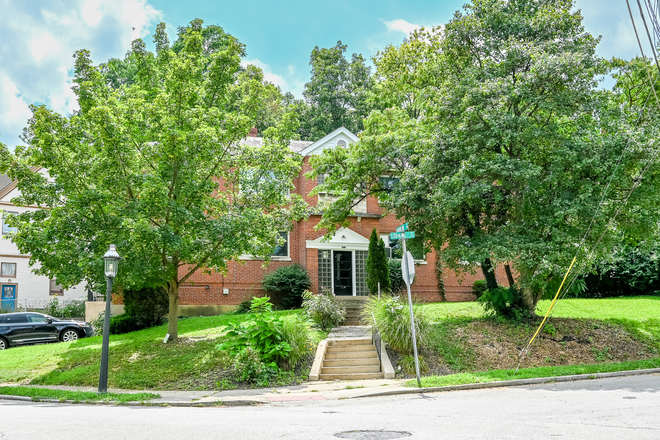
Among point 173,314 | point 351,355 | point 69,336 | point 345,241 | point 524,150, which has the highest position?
point 524,150

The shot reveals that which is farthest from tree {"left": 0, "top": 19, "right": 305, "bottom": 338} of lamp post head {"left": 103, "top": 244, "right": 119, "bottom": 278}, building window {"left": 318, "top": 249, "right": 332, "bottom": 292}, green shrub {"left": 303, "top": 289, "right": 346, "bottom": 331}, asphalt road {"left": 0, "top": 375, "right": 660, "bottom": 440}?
building window {"left": 318, "top": 249, "right": 332, "bottom": 292}

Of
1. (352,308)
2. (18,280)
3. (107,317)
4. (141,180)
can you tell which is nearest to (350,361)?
(107,317)

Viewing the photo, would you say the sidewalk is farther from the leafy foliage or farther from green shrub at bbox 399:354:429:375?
the leafy foliage

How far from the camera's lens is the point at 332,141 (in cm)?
2555

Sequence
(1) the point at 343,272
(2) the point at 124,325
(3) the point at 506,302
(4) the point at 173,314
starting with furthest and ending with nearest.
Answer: (1) the point at 343,272, (2) the point at 124,325, (4) the point at 173,314, (3) the point at 506,302

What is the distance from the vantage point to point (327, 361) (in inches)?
526

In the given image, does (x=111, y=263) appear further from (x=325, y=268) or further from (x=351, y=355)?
(x=325, y=268)

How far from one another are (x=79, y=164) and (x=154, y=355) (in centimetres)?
576

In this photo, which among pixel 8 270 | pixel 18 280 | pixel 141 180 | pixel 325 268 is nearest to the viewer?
pixel 141 180

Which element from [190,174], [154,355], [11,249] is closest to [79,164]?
[190,174]

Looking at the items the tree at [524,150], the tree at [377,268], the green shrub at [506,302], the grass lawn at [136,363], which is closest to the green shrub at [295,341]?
the grass lawn at [136,363]

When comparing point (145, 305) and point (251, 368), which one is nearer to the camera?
point (251, 368)

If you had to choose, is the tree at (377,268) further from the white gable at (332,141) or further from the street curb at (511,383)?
the street curb at (511,383)

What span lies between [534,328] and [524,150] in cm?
508
